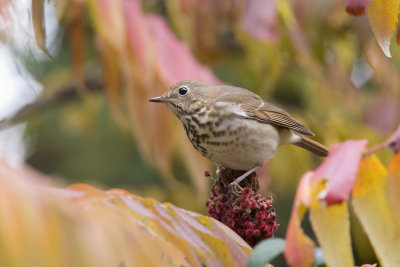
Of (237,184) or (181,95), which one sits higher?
(181,95)

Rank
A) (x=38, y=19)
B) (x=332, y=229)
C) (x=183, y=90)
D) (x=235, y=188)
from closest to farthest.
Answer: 1. (x=332, y=229)
2. (x=38, y=19)
3. (x=235, y=188)
4. (x=183, y=90)

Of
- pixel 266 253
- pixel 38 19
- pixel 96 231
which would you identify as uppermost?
pixel 38 19

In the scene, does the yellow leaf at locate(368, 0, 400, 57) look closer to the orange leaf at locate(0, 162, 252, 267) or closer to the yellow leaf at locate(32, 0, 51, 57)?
the orange leaf at locate(0, 162, 252, 267)

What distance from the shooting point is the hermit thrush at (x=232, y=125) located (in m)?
3.23

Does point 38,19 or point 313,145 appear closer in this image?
point 38,19

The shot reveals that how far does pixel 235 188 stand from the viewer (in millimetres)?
2820

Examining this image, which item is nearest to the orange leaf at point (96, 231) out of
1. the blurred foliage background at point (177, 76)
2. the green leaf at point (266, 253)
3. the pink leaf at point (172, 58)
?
the green leaf at point (266, 253)

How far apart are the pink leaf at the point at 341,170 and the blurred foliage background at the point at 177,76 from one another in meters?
1.27

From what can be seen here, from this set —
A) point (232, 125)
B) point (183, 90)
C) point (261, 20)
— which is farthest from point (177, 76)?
point (232, 125)

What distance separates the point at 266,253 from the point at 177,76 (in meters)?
2.17

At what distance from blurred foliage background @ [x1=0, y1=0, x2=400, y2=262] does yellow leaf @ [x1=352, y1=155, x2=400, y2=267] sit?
1.39m

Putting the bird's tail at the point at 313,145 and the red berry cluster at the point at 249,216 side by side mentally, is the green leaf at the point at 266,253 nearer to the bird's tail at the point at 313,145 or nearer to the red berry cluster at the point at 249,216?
the red berry cluster at the point at 249,216

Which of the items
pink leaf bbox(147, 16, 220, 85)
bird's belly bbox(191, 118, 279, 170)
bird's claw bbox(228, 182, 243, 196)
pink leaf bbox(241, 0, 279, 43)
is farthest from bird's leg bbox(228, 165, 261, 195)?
pink leaf bbox(241, 0, 279, 43)

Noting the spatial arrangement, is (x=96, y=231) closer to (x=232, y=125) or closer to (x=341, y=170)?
(x=341, y=170)
